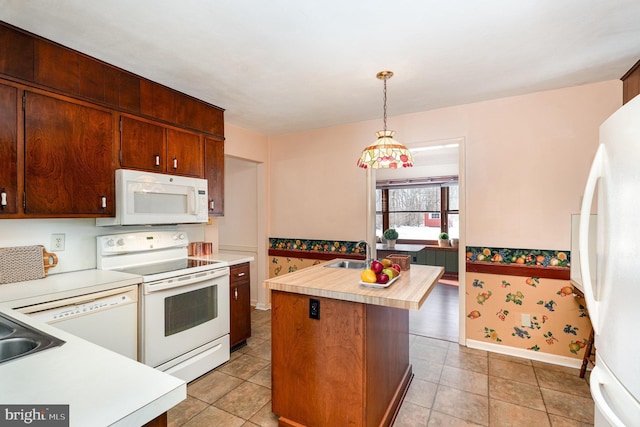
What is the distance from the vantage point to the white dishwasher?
1.77 meters

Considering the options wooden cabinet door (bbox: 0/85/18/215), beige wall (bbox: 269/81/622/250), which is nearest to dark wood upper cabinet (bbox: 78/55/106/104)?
wooden cabinet door (bbox: 0/85/18/215)

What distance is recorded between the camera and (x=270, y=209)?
4.41 metres

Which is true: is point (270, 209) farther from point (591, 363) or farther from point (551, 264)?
point (591, 363)

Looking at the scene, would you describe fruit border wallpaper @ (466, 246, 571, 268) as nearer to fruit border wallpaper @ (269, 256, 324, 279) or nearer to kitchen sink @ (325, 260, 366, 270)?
kitchen sink @ (325, 260, 366, 270)

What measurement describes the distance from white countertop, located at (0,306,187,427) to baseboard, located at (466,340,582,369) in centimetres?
307

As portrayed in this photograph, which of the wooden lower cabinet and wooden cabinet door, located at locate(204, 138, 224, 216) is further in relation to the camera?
wooden cabinet door, located at locate(204, 138, 224, 216)

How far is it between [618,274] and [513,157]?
2229mm

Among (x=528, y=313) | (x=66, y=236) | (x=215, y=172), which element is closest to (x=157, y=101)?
(x=215, y=172)

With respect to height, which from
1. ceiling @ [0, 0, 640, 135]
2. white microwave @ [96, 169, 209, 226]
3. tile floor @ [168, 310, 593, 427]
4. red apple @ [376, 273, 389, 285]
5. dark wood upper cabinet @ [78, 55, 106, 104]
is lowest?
tile floor @ [168, 310, 593, 427]

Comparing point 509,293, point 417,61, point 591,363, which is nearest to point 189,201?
point 417,61

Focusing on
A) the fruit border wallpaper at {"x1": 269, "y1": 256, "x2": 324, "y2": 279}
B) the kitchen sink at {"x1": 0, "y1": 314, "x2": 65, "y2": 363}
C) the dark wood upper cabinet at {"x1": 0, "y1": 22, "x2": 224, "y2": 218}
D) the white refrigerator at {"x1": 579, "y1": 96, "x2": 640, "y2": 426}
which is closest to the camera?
the white refrigerator at {"x1": 579, "y1": 96, "x2": 640, "y2": 426}

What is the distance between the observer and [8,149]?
185 cm

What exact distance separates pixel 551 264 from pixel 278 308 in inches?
98.9

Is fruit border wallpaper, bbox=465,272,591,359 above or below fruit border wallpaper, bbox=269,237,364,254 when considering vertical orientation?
below
